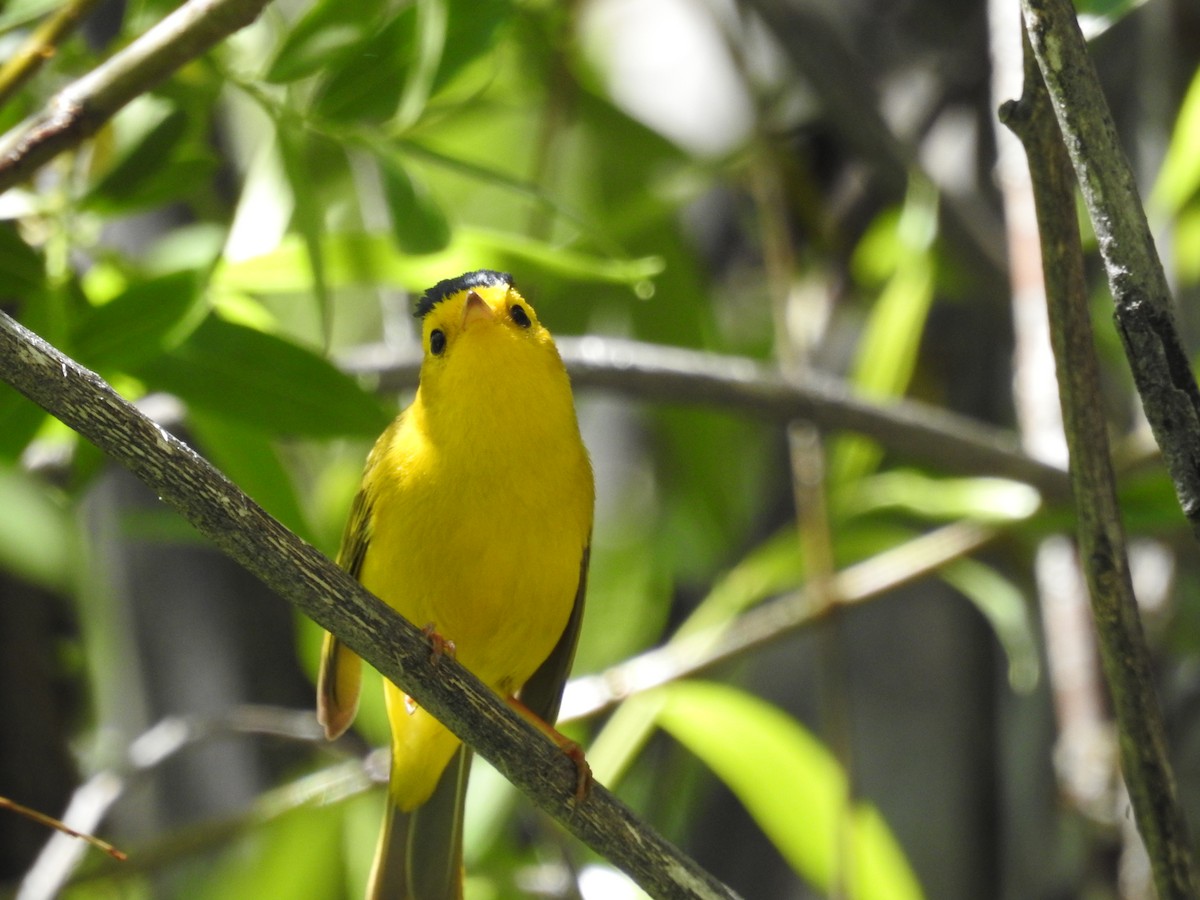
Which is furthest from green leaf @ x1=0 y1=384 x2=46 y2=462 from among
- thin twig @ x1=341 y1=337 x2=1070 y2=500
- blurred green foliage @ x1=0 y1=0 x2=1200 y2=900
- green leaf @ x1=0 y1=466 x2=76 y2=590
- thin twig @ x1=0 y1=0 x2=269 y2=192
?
green leaf @ x1=0 y1=466 x2=76 y2=590

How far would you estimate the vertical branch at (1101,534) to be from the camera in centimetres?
162

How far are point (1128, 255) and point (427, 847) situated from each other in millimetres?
2061

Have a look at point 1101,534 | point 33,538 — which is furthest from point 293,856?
point 1101,534

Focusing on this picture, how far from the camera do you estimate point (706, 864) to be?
419 cm

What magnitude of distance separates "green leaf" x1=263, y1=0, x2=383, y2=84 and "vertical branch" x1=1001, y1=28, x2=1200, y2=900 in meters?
1.06

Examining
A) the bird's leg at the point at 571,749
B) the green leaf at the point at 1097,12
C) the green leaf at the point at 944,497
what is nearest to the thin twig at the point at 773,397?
the green leaf at the point at 944,497

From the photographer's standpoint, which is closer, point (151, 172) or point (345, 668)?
point (151, 172)

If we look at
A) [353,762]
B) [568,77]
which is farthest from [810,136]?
[353,762]

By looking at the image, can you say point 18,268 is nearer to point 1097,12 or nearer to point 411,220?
point 411,220

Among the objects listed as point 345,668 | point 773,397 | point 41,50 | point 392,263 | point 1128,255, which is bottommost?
point 1128,255

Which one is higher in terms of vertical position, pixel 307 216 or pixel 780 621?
pixel 780 621

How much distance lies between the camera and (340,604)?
5.47ft

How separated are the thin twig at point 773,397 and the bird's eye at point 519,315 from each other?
0.33 meters

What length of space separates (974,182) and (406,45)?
280 cm
